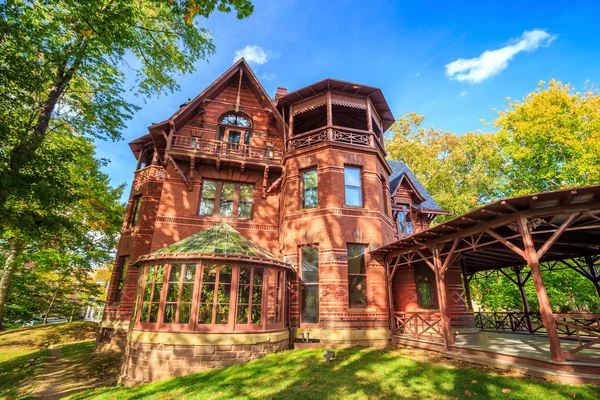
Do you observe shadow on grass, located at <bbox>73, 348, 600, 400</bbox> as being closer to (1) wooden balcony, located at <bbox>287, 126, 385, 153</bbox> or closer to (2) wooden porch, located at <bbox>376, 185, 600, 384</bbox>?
(2) wooden porch, located at <bbox>376, 185, 600, 384</bbox>

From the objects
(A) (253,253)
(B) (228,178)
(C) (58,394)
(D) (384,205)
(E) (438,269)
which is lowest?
(C) (58,394)

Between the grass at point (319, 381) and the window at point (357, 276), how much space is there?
6.84ft

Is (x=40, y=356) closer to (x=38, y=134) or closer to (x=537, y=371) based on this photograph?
(x=38, y=134)

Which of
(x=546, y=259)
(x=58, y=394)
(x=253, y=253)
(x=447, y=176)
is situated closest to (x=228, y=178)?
(x=253, y=253)

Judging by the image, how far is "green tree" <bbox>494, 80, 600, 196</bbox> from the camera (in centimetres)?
1912

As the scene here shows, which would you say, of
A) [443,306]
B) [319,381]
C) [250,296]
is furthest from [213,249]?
[443,306]

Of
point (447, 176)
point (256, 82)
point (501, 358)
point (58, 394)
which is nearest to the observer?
point (501, 358)

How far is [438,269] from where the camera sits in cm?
994

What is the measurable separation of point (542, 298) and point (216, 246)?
386 inches

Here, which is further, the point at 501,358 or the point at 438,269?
the point at 438,269

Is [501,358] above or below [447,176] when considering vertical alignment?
below

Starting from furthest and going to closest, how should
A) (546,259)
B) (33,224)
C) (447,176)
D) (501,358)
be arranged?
(447,176)
(546,259)
(33,224)
(501,358)

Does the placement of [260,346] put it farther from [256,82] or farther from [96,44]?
[256,82]

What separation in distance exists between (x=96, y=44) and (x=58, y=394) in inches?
481
